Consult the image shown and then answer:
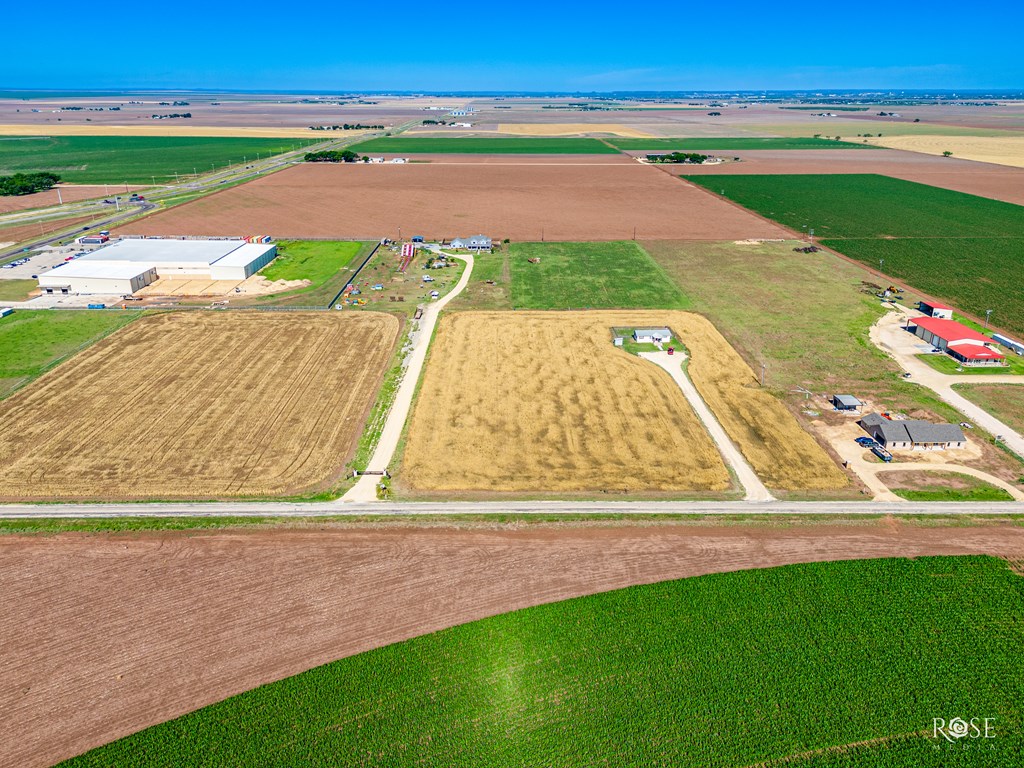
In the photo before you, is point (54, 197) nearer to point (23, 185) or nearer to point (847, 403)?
point (23, 185)

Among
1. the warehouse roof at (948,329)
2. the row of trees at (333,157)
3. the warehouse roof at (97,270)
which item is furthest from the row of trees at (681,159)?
the warehouse roof at (97,270)

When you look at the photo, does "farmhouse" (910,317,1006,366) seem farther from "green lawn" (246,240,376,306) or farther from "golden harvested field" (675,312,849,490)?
"green lawn" (246,240,376,306)

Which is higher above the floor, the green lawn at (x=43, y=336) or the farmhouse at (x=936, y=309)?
the farmhouse at (x=936, y=309)

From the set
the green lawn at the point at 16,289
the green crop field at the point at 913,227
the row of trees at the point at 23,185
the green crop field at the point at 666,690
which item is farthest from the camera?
the row of trees at the point at 23,185

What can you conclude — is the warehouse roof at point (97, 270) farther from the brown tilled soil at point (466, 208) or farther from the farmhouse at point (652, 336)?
the farmhouse at point (652, 336)

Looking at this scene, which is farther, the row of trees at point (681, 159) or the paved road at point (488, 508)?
the row of trees at point (681, 159)

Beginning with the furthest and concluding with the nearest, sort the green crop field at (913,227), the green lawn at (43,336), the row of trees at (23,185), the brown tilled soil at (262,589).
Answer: the row of trees at (23,185) → the green crop field at (913,227) → the green lawn at (43,336) → the brown tilled soil at (262,589)

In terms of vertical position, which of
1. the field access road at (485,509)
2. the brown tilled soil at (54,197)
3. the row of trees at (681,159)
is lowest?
the field access road at (485,509)
